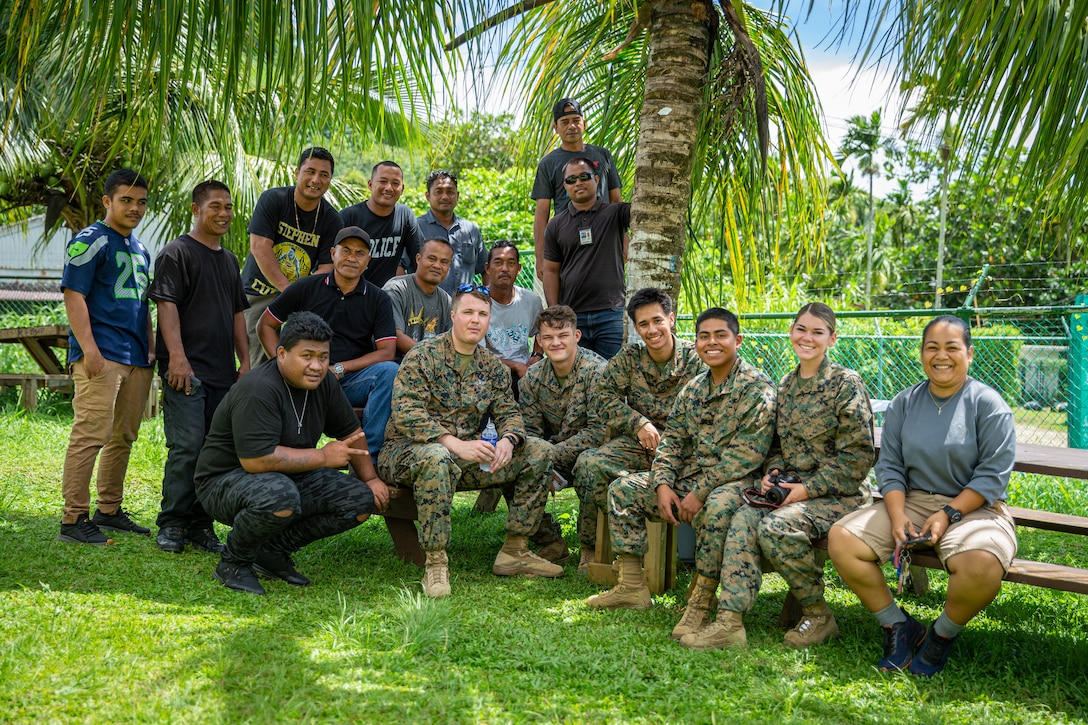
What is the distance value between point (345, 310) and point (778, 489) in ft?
9.04

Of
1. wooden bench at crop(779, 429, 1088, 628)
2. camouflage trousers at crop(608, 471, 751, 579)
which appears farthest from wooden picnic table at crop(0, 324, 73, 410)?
wooden bench at crop(779, 429, 1088, 628)

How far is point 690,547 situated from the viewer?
5004 millimetres

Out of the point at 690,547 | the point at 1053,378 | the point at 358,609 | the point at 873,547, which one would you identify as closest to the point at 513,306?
the point at 690,547

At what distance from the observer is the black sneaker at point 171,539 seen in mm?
4871

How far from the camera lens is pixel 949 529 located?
349cm

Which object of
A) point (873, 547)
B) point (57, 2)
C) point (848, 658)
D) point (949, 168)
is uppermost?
point (57, 2)

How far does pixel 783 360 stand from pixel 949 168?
733cm

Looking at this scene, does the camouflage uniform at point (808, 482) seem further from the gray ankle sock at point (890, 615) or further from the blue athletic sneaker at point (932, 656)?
the blue athletic sneaker at point (932, 656)

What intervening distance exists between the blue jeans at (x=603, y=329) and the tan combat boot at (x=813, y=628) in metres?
2.44

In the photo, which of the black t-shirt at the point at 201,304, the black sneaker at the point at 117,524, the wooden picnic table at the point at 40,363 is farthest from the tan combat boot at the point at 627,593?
the wooden picnic table at the point at 40,363

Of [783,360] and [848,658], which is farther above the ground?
[783,360]

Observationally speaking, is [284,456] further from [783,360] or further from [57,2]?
[783,360]

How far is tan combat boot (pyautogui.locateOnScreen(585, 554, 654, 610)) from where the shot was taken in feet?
13.8

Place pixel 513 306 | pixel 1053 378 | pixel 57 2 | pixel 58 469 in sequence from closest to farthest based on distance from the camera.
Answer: pixel 57 2 < pixel 513 306 < pixel 58 469 < pixel 1053 378
